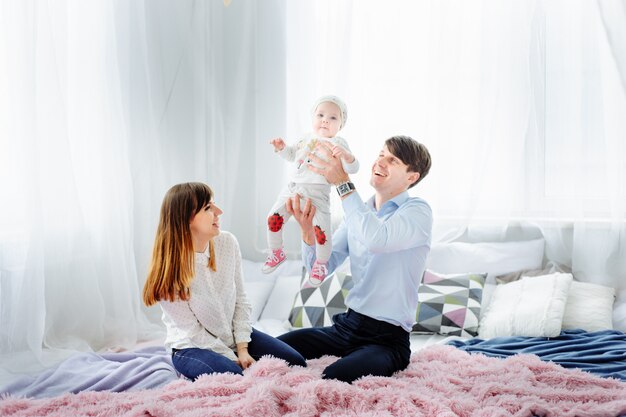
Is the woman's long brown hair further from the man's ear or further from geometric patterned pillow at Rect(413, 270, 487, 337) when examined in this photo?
geometric patterned pillow at Rect(413, 270, 487, 337)

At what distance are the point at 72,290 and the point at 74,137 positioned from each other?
24.0 inches

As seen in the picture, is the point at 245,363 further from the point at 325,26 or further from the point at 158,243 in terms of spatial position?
the point at 325,26

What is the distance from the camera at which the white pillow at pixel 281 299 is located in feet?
10.2

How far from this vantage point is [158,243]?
2.14m

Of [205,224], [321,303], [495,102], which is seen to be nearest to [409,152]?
[205,224]

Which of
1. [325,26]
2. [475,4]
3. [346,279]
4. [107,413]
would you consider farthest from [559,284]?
[107,413]

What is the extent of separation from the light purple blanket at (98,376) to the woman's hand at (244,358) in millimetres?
216

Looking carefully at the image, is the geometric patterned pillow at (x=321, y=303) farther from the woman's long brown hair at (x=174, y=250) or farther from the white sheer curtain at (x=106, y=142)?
the woman's long brown hair at (x=174, y=250)

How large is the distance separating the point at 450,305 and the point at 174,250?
1.29m

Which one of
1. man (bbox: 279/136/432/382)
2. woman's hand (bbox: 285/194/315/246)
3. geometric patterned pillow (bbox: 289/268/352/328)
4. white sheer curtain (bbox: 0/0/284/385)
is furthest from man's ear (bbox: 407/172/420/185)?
white sheer curtain (bbox: 0/0/284/385)

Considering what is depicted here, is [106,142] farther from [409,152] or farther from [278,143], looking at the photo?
[409,152]

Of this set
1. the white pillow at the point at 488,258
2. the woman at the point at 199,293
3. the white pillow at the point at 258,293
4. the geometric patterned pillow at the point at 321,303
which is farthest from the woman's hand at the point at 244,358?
the white pillow at the point at 488,258

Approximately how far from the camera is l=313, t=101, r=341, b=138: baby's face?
219 centimetres

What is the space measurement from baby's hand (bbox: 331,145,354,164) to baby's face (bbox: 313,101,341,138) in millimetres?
131
